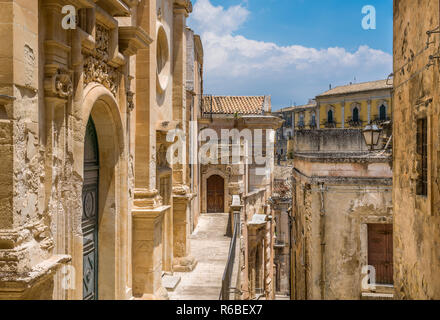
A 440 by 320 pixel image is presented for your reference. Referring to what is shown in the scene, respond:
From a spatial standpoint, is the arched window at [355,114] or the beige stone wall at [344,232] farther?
the arched window at [355,114]

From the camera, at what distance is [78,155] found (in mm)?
4648

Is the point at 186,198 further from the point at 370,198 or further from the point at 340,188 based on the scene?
the point at 370,198

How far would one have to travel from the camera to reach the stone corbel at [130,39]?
19.9 feet

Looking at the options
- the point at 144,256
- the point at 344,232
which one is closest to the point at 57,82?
the point at 144,256

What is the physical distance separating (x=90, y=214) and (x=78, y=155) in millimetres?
1550

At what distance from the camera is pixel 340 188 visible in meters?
11.9

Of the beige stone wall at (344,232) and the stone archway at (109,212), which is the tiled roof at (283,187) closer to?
the beige stone wall at (344,232)

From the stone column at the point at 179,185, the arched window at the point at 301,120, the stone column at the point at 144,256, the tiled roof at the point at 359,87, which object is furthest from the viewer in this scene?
the arched window at the point at 301,120

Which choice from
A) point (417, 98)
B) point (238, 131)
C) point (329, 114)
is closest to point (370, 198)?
point (417, 98)

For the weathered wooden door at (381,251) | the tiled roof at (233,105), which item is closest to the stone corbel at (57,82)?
the weathered wooden door at (381,251)

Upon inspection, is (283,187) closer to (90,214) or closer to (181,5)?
(181,5)

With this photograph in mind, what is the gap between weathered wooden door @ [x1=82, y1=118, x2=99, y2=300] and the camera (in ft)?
18.8

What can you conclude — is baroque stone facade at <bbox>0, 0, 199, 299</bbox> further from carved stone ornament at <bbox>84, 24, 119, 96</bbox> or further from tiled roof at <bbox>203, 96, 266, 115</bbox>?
tiled roof at <bbox>203, 96, 266, 115</bbox>

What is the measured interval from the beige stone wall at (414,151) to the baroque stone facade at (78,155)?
4262mm
